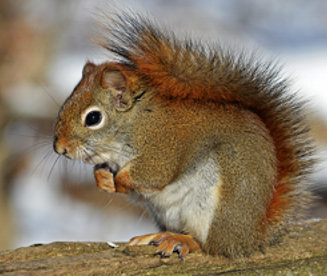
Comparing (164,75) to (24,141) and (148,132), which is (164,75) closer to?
(148,132)

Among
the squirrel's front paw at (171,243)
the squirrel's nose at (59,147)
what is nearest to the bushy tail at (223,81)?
the squirrel's front paw at (171,243)

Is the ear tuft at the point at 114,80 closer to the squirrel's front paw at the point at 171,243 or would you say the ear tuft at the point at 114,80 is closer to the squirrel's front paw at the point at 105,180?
the squirrel's front paw at the point at 105,180

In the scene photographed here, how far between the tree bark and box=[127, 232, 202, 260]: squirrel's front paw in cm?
2

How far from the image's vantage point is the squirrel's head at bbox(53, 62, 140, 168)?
138 cm

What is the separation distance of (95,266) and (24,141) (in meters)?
1.59

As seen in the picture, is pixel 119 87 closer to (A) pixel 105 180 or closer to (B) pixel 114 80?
(B) pixel 114 80

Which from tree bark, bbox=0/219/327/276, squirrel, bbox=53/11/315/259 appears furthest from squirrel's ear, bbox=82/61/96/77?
tree bark, bbox=0/219/327/276

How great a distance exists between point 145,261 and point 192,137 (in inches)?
16.6

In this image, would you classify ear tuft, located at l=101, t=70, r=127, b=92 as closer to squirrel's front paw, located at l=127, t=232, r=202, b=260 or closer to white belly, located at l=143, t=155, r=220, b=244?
white belly, located at l=143, t=155, r=220, b=244

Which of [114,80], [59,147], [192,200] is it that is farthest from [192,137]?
[59,147]

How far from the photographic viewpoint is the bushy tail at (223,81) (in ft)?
4.53

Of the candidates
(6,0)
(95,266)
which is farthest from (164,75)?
(6,0)

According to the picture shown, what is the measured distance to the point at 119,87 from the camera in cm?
142

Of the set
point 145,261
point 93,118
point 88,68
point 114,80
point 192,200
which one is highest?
point 88,68
